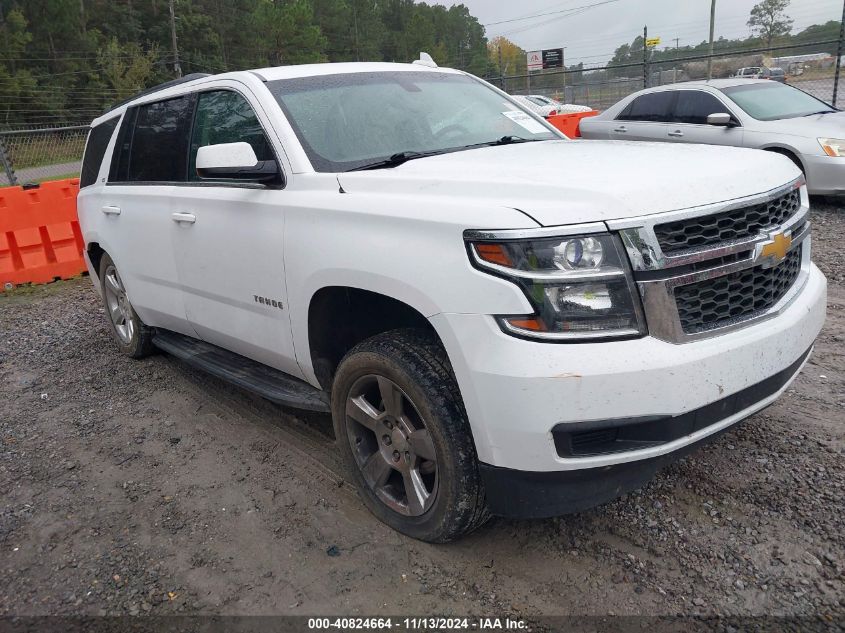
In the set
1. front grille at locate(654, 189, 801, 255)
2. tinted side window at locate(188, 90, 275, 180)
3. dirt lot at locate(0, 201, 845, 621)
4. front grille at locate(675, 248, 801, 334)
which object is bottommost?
dirt lot at locate(0, 201, 845, 621)

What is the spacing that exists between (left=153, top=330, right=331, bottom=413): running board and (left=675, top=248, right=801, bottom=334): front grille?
167cm

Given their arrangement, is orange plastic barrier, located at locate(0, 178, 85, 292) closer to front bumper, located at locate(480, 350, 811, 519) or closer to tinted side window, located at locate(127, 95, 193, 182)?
tinted side window, located at locate(127, 95, 193, 182)

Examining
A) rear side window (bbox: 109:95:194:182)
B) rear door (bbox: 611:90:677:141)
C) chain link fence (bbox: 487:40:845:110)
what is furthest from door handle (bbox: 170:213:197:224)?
chain link fence (bbox: 487:40:845:110)

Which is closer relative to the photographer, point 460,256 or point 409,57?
point 460,256

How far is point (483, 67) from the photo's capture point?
251ft

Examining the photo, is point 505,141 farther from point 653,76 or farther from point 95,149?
point 653,76

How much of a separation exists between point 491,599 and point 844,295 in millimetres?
4367

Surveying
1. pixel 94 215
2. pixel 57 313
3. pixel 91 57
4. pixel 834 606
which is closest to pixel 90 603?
pixel 834 606

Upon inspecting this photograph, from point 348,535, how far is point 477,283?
135cm

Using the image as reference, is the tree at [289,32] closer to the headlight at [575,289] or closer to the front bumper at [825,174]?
the front bumper at [825,174]

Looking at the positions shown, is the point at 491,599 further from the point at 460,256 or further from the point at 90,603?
the point at 90,603

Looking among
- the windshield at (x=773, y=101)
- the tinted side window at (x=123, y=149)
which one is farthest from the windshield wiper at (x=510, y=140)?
the windshield at (x=773, y=101)

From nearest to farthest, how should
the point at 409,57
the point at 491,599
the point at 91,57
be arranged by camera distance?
the point at 491,599, the point at 91,57, the point at 409,57

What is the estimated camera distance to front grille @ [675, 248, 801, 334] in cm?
235
